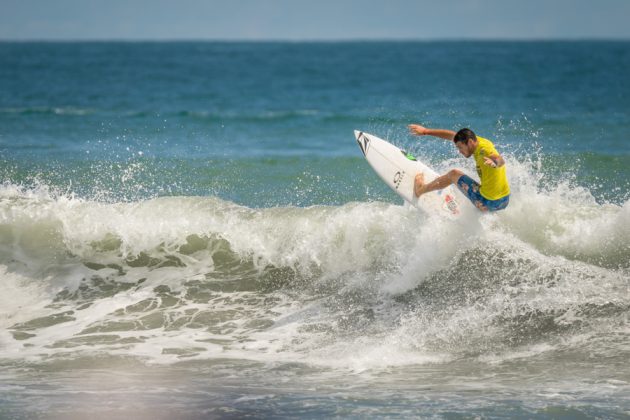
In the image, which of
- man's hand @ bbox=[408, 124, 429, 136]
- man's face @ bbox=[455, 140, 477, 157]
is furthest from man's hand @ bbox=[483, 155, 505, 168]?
man's hand @ bbox=[408, 124, 429, 136]

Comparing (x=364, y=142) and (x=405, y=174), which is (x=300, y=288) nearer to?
Result: (x=405, y=174)

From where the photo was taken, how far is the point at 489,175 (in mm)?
9289

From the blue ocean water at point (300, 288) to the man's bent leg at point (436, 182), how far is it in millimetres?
342

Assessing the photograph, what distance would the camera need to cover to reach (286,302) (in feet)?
32.3

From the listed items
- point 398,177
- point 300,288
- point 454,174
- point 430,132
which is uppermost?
point 430,132

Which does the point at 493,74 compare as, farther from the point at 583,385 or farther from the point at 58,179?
the point at 583,385

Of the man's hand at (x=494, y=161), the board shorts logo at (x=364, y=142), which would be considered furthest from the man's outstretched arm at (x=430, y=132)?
the board shorts logo at (x=364, y=142)

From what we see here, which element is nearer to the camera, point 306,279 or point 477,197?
point 477,197

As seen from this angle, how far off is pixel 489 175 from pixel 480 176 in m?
0.14

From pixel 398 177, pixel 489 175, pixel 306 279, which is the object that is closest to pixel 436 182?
pixel 489 175

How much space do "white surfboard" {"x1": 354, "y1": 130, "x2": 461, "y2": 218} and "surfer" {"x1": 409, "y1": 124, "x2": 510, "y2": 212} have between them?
290mm

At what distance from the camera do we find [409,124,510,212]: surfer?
912cm

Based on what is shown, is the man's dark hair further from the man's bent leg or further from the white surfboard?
the white surfboard

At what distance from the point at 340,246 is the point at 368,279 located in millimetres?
789
